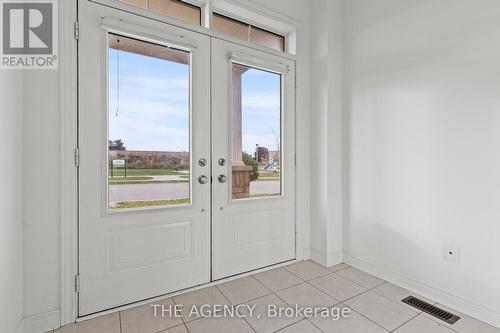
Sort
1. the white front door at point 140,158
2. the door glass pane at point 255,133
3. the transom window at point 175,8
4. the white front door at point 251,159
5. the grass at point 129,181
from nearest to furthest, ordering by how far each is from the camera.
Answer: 1. the white front door at point 140,158
2. the grass at point 129,181
3. the transom window at point 175,8
4. the white front door at point 251,159
5. the door glass pane at point 255,133

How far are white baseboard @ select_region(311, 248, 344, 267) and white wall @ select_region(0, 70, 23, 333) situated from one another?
256 centimetres

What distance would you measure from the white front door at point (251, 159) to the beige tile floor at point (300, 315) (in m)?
0.30

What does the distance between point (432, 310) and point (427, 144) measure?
1.31 metres

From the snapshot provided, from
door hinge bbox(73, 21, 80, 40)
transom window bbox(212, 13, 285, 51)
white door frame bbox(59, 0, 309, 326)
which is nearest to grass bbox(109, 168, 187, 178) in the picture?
white door frame bbox(59, 0, 309, 326)

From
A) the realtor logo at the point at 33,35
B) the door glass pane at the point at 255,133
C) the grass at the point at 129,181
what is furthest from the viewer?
the door glass pane at the point at 255,133

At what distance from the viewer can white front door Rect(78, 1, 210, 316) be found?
1.92 m

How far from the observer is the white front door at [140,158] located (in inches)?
75.4

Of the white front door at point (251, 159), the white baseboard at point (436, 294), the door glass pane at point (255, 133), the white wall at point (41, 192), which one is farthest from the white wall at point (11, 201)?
the white baseboard at point (436, 294)

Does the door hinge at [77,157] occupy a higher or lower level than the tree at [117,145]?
lower

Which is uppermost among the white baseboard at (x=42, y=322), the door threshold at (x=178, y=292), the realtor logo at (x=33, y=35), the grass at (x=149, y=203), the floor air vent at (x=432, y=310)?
the realtor logo at (x=33, y=35)

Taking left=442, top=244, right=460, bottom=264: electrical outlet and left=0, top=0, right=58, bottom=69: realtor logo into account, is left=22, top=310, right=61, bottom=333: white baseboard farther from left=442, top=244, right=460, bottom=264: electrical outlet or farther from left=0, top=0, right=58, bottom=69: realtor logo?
left=442, top=244, right=460, bottom=264: electrical outlet

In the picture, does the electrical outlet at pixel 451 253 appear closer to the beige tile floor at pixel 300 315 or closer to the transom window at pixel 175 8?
the beige tile floor at pixel 300 315

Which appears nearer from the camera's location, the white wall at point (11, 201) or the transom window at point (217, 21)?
the white wall at point (11, 201)

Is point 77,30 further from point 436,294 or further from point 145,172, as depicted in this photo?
point 436,294
